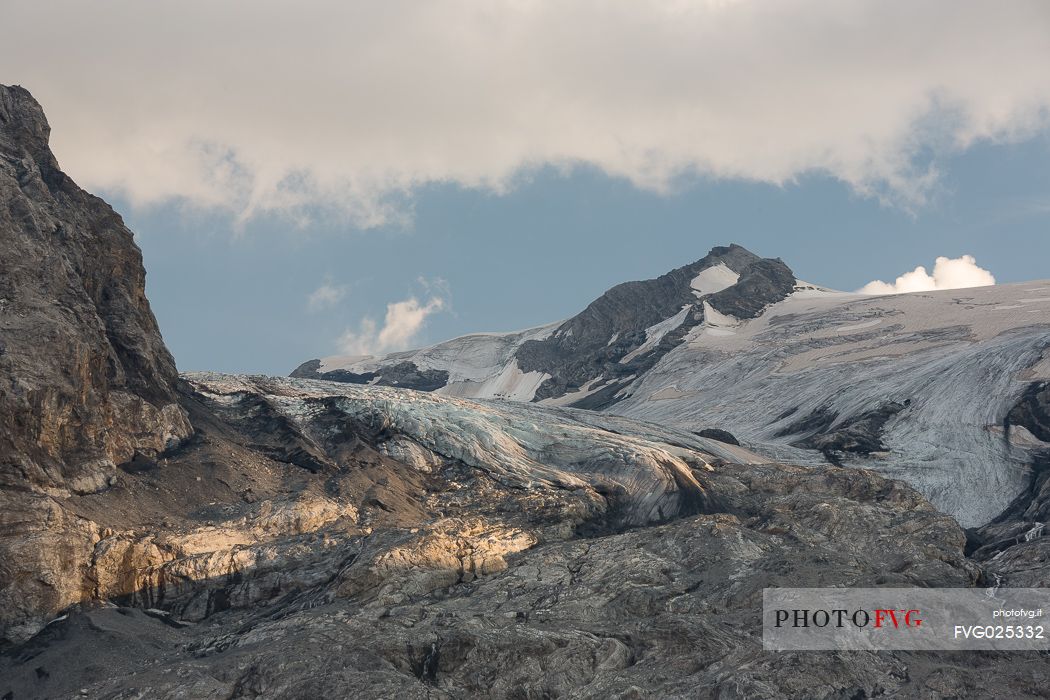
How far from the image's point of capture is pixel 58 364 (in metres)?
34.4

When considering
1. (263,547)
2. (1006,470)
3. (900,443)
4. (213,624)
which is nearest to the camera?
(213,624)

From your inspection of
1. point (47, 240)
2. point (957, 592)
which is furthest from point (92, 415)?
point (957, 592)

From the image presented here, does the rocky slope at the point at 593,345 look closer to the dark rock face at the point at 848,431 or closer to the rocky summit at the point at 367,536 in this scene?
the dark rock face at the point at 848,431

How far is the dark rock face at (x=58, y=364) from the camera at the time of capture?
98.6ft

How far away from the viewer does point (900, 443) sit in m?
70.4

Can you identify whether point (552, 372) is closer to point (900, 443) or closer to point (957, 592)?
point (900, 443)

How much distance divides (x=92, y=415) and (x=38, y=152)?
1311cm

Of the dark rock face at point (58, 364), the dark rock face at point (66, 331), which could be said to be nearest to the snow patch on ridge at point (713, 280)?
the dark rock face at point (66, 331)

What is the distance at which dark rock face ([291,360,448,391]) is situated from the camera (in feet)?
499

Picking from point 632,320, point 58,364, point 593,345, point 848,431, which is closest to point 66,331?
point 58,364

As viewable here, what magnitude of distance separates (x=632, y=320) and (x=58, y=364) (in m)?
119

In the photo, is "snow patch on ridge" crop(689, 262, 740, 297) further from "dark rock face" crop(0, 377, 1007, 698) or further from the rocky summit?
"dark rock face" crop(0, 377, 1007, 698)

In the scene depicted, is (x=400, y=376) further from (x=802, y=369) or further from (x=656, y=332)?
(x=802, y=369)

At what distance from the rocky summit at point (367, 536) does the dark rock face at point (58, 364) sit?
0.08 metres
